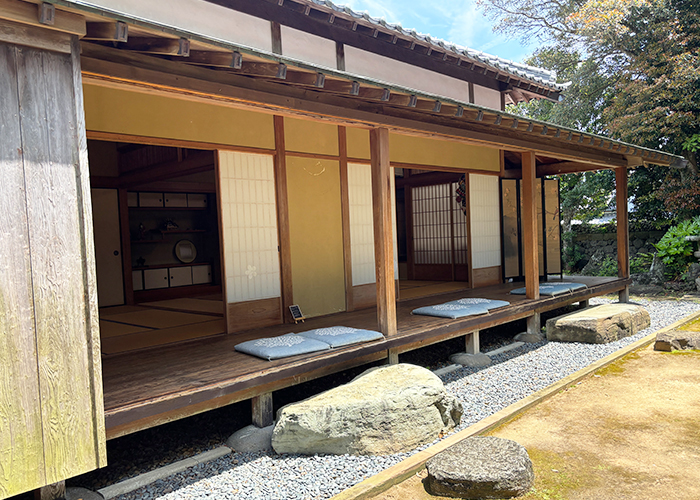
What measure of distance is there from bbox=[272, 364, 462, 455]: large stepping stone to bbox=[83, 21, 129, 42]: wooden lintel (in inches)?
93.1

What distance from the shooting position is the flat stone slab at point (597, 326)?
598 centimetres

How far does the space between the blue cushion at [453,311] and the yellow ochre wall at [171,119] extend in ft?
8.19

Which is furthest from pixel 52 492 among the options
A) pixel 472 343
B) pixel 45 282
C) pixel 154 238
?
pixel 154 238

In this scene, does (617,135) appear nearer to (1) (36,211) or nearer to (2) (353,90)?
(2) (353,90)

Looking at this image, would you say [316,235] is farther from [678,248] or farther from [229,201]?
[678,248]

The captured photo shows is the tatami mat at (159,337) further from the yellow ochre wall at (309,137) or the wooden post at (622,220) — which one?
the wooden post at (622,220)

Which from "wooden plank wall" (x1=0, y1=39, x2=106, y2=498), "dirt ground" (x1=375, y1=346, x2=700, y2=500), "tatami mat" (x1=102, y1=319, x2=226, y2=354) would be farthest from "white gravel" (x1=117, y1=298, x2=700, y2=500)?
"tatami mat" (x1=102, y1=319, x2=226, y2=354)

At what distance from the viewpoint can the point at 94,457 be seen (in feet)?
8.06

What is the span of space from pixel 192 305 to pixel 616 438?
635 cm

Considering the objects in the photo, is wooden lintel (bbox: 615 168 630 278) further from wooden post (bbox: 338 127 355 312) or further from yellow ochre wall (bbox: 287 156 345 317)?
yellow ochre wall (bbox: 287 156 345 317)

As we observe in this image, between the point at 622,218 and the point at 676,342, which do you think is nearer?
the point at 676,342

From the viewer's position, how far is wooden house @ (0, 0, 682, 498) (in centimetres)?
230

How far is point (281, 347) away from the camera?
12.9ft

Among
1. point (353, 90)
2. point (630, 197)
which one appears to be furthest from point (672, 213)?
point (353, 90)
